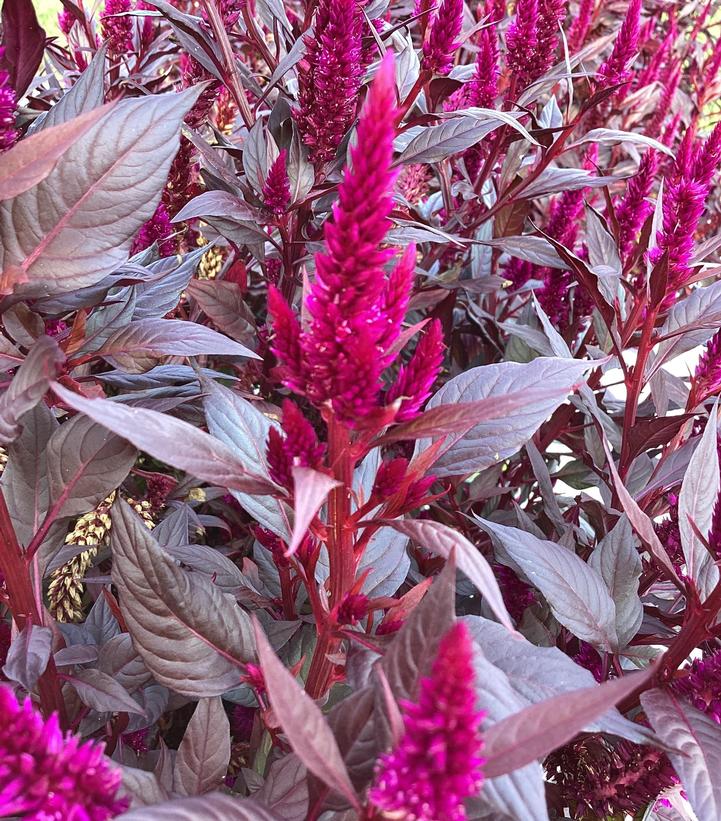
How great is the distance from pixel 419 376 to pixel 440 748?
0.24m

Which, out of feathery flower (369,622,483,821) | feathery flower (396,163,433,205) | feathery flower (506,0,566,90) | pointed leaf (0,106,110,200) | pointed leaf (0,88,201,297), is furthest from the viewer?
feathery flower (396,163,433,205)

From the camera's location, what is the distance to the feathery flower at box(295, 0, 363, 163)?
2.60ft

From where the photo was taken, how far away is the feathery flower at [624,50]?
1.07m

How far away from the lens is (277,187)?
2.92 feet

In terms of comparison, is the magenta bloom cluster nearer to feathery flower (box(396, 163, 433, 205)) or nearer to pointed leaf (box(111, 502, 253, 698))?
pointed leaf (box(111, 502, 253, 698))

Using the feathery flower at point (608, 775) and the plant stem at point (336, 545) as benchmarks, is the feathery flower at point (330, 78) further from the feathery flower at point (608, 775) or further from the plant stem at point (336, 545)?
the feathery flower at point (608, 775)

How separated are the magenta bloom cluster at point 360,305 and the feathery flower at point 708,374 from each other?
56cm

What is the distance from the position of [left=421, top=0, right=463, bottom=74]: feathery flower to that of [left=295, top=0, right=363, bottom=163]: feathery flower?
13cm

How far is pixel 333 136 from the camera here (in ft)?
2.96

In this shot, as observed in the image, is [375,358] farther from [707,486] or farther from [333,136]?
[333,136]

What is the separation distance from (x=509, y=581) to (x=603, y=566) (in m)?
0.19

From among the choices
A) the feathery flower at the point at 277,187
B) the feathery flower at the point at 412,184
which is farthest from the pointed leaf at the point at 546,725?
the feathery flower at the point at 412,184

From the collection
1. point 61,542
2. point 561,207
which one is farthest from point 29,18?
point 561,207

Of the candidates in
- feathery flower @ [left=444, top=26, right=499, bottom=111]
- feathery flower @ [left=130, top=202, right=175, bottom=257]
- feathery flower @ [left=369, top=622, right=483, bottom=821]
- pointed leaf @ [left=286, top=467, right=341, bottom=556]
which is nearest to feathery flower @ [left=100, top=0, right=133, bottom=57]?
feathery flower @ [left=130, top=202, right=175, bottom=257]
